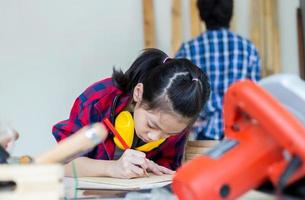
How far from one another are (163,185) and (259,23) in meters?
1.68

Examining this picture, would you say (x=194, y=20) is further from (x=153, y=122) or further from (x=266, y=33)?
(x=153, y=122)

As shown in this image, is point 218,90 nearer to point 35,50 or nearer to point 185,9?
point 185,9

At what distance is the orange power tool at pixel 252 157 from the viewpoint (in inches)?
20.8

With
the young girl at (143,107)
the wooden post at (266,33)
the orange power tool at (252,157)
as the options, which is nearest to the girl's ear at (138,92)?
the young girl at (143,107)

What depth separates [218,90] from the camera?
200cm

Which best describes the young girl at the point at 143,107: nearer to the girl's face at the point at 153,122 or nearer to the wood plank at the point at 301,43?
the girl's face at the point at 153,122

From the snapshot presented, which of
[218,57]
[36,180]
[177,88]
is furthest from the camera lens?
[218,57]

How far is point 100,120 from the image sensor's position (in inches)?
48.3

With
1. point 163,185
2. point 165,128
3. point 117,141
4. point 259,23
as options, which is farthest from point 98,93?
point 259,23

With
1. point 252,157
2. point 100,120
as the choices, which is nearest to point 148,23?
point 100,120

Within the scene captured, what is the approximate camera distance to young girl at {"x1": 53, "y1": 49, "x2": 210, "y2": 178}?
106 centimetres

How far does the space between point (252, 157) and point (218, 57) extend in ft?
4.69

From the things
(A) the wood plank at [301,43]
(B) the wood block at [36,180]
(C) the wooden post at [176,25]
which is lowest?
(A) the wood plank at [301,43]

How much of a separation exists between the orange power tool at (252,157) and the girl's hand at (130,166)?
48cm
